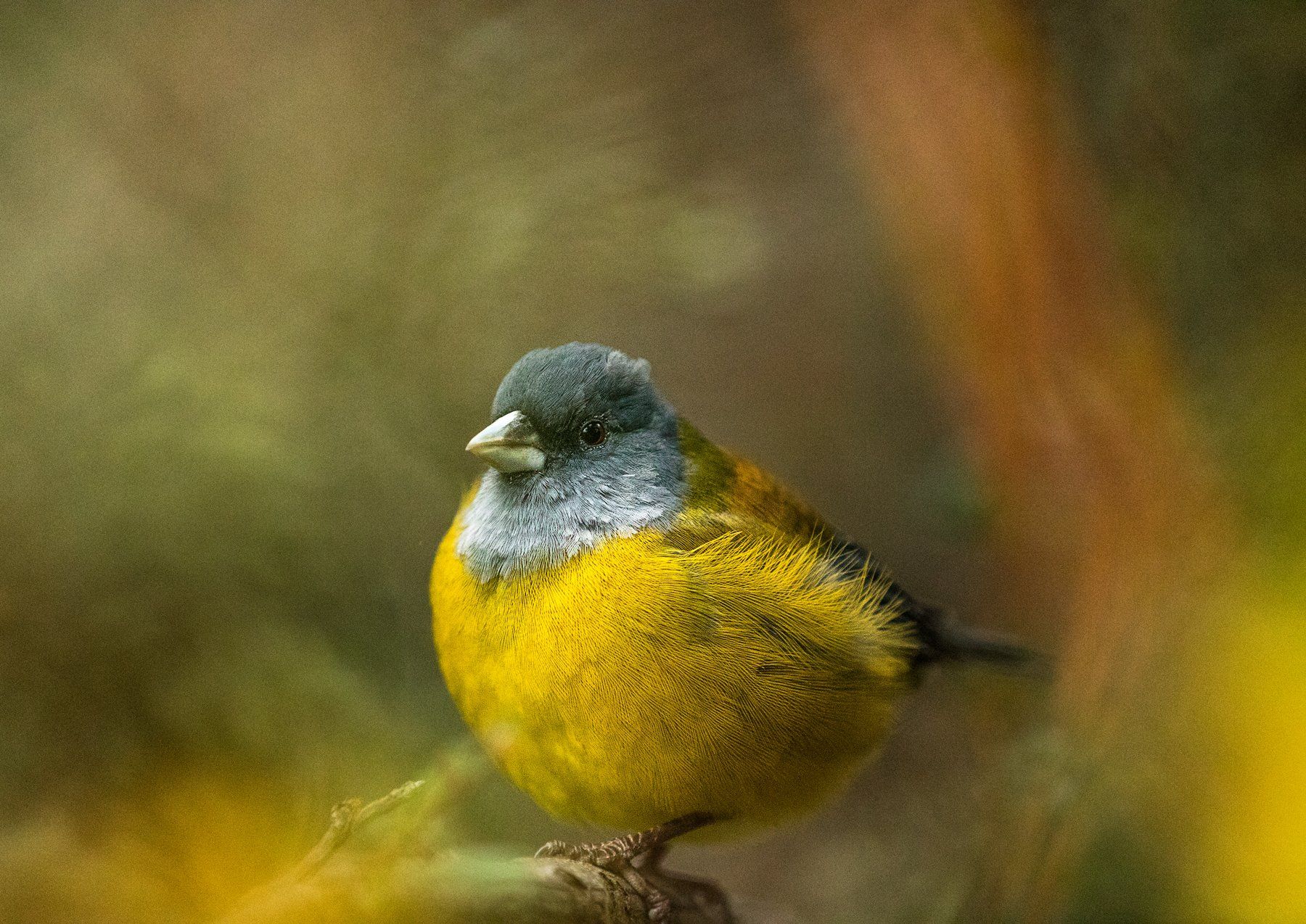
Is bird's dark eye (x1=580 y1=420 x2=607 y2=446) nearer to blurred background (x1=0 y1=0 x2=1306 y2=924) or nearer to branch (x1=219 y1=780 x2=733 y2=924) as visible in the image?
blurred background (x1=0 y1=0 x2=1306 y2=924)

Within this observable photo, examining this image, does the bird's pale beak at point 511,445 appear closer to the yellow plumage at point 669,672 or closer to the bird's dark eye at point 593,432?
the bird's dark eye at point 593,432

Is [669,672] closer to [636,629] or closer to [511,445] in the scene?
[636,629]

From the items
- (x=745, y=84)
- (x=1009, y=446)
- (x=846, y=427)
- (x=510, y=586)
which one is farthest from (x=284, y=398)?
(x=846, y=427)

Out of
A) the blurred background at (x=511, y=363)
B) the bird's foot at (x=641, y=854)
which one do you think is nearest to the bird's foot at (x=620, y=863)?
the bird's foot at (x=641, y=854)

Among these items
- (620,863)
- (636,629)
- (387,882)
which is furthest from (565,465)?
(387,882)

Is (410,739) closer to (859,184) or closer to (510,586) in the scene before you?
(510,586)

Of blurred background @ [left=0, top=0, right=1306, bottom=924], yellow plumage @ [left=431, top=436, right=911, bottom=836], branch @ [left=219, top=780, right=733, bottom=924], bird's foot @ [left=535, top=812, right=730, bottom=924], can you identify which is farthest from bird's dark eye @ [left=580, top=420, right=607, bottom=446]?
branch @ [left=219, top=780, right=733, bottom=924]
